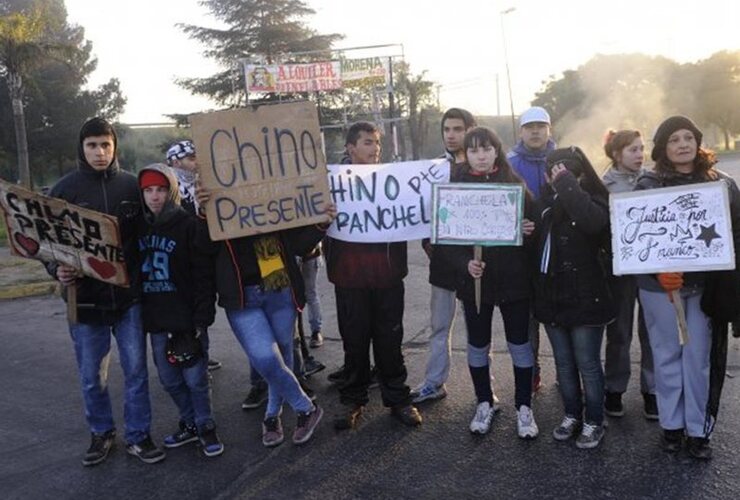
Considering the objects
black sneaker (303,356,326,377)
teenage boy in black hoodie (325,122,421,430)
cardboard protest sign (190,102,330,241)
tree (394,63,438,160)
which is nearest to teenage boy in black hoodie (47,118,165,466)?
cardboard protest sign (190,102,330,241)

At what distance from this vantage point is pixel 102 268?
12.2 feet

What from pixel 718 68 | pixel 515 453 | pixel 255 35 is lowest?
pixel 515 453

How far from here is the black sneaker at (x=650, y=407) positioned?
4008mm

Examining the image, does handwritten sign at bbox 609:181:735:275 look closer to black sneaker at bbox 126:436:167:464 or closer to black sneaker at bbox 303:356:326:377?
black sneaker at bbox 303:356:326:377

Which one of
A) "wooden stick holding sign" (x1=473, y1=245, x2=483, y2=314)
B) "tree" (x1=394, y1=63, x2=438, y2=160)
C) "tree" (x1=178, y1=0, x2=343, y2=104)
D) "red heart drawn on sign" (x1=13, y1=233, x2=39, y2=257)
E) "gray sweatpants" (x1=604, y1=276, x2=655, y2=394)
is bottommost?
"gray sweatpants" (x1=604, y1=276, x2=655, y2=394)

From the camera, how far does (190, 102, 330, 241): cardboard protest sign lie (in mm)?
3748

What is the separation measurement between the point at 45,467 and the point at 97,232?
61.4 inches

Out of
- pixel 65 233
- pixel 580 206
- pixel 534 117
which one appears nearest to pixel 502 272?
pixel 580 206

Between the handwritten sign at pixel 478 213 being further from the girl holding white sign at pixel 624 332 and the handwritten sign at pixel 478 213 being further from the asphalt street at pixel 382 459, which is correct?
the asphalt street at pixel 382 459

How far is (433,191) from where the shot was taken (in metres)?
3.87

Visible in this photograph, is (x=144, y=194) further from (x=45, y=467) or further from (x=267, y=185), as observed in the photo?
(x=45, y=467)

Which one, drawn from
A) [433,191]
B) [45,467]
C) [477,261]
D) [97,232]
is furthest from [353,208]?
[45,467]

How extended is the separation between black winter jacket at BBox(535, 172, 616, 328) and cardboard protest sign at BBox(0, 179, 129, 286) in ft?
8.36

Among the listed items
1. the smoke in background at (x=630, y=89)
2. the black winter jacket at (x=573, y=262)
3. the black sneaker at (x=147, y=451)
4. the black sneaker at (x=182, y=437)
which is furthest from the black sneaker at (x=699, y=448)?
the smoke in background at (x=630, y=89)
